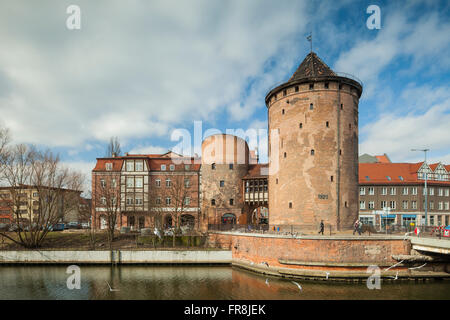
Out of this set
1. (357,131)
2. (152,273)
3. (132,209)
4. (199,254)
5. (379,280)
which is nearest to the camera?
(379,280)

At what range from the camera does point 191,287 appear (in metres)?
17.0

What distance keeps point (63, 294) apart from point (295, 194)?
748 inches

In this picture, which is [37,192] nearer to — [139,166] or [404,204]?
[139,166]

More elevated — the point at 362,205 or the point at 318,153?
the point at 318,153

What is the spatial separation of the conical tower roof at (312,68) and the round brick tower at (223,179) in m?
11.4

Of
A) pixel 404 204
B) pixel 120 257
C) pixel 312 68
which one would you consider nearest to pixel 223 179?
pixel 120 257

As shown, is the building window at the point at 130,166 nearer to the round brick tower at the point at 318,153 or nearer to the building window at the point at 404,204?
the round brick tower at the point at 318,153

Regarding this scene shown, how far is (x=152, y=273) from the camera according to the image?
68.3ft

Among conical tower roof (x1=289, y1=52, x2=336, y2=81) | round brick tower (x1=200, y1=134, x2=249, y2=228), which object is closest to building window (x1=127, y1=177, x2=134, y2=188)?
round brick tower (x1=200, y1=134, x2=249, y2=228)

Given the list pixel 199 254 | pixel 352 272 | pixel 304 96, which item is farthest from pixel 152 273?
pixel 304 96

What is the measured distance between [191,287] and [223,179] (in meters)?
17.5

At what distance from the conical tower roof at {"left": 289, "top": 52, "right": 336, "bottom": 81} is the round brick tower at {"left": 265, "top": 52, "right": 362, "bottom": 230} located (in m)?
0.70

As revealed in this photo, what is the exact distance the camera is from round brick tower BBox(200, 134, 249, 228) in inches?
1292
